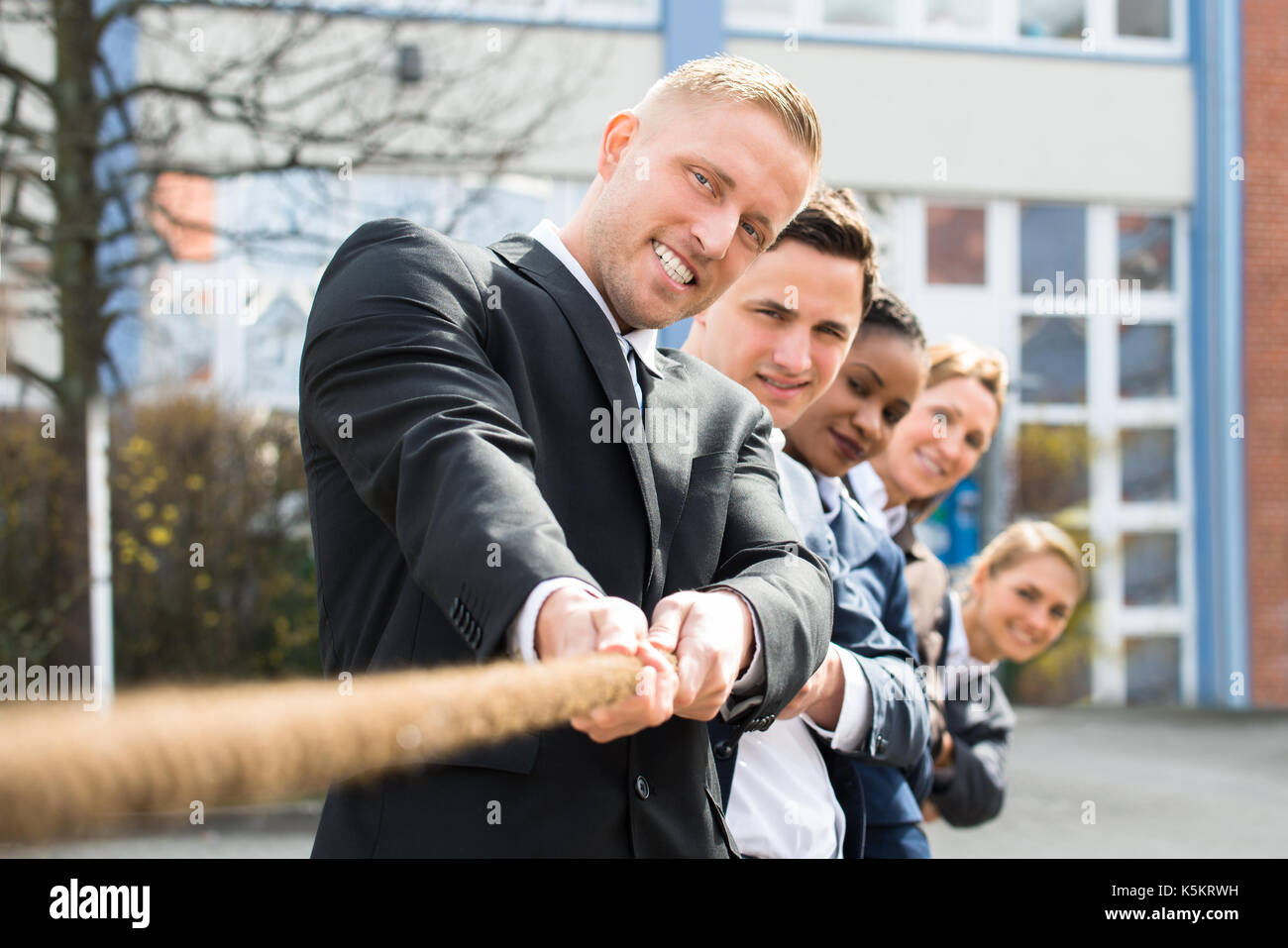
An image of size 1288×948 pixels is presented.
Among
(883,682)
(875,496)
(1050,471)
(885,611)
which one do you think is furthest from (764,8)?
(883,682)

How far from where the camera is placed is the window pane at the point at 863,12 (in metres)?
13.8

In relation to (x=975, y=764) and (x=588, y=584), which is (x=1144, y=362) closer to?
(x=975, y=764)

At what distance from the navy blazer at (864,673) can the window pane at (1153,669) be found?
12232 millimetres

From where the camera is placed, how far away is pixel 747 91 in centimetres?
187

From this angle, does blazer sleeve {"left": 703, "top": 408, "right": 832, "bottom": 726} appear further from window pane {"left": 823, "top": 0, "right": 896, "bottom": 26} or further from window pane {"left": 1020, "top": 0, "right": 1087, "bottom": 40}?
window pane {"left": 1020, "top": 0, "right": 1087, "bottom": 40}

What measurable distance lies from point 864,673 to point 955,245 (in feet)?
39.8

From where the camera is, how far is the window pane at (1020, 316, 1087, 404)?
13.6 m

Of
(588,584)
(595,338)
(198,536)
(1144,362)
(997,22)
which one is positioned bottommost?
(198,536)

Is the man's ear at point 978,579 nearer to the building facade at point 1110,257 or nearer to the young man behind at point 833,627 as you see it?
the young man behind at point 833,627

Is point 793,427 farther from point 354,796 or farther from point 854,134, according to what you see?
point 854,134

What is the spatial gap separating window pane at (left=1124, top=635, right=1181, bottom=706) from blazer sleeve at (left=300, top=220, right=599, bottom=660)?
13364 mm

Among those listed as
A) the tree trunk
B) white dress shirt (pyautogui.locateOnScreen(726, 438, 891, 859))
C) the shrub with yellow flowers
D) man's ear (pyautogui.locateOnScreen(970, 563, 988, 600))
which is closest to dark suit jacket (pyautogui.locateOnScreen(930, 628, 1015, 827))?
man's ear (pyautogui.locateOnScreen(970, 563, 988, 600))

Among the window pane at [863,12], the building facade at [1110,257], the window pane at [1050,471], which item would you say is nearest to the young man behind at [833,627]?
the building facade at [1110,257]

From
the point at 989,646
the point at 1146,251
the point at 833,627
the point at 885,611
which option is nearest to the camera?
the point at 833,627
